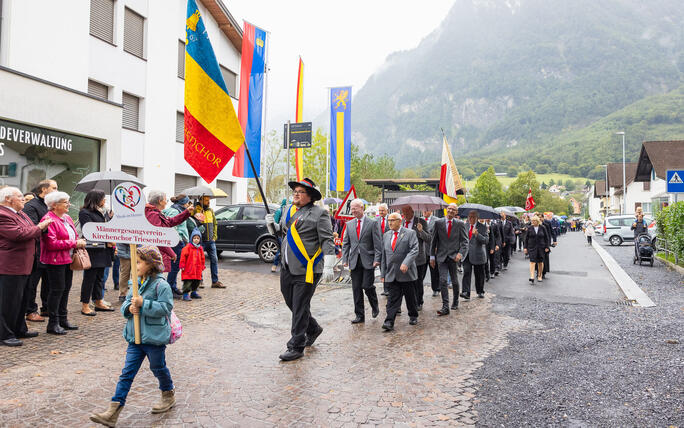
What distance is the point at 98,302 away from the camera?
8.16m

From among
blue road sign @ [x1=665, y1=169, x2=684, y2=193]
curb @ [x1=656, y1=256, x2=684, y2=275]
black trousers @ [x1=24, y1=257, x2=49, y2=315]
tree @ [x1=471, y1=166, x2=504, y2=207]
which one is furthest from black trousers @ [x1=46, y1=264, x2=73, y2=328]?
tree @ [x1=471, y1=166, x2=504, y2=207]

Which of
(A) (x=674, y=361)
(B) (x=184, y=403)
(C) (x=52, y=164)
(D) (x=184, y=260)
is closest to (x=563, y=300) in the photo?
(A) (x=674, y=361)

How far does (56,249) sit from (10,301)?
0.78m

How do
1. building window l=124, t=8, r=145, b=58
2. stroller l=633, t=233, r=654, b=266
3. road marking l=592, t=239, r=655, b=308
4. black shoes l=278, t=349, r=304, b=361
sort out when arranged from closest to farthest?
black shoes l=278, t=349, r=304, b=361
road marking l=592, t=239, r=655, b=308
stroller l=633, t=233, r=654, b=266
building window l=124, t=8, r=145, b=58

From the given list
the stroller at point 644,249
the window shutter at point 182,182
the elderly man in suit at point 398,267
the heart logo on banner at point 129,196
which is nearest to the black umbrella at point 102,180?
the elderly man in suit at point 398,267

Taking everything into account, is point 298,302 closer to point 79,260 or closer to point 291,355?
point 291,355

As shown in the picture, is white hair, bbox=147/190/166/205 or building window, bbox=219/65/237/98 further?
building window, bbox=219/65/237/98

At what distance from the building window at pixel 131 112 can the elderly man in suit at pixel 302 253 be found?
52.0 ft

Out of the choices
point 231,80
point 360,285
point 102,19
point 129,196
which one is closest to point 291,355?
point 360,285

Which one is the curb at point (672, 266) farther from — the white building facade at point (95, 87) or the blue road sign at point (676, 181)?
the white building facade at point (95, 87)

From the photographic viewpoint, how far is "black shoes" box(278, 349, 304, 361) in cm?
566

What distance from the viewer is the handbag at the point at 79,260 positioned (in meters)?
6.60

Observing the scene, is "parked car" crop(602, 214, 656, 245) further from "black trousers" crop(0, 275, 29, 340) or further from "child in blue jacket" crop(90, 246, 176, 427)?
"child in blue jacket" crop(90, 246, 176, 427)

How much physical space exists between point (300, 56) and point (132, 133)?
7.24 m
